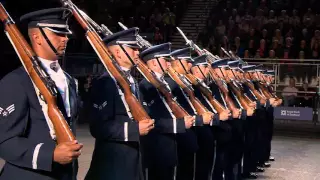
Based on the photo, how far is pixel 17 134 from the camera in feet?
7.34

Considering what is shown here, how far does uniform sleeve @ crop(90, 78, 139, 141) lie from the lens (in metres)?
3.10

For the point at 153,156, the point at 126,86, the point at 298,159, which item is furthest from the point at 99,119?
the point at 298,159

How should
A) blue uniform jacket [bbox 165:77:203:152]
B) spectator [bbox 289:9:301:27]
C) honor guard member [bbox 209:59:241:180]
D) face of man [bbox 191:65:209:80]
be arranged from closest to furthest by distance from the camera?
blue uniform jacket [bbox 165:77:203:152], face of man [bbox 191:65:209:80], honor guard member [bbox 209:59:241:180], spectator [bbox 289:9:301:27]

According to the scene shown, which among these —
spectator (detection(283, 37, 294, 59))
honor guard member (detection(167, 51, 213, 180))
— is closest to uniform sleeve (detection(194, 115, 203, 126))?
honor guard member (detection(167, 51, 213, 180))

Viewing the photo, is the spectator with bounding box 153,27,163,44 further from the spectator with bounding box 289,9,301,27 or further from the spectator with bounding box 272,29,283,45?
the spectator with bounding box 289,9,301,27

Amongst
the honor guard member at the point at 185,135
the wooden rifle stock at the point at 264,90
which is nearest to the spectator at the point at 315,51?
the wooden rifle stock at the point at 264,90

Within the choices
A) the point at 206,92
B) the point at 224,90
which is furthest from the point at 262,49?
the point at 206,92

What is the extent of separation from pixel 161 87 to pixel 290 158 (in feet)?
17.4

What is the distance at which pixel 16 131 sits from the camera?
2236mm

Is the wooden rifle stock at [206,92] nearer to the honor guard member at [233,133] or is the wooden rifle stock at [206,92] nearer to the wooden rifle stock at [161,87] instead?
the honor guard member at [233,133]

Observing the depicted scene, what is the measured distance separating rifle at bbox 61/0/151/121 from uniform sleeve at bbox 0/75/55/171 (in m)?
0.80

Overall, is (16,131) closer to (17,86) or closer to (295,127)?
(17,86)

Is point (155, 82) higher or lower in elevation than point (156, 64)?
lower

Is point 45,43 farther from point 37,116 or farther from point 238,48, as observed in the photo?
point 238,48
